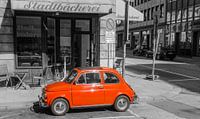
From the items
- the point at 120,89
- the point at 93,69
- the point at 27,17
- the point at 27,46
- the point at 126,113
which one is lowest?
the point at 126,113

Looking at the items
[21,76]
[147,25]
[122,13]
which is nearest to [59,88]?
[21,76]

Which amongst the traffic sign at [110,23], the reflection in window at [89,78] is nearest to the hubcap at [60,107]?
the reflection in window at [89,78]

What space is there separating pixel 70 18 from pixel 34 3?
3.23 metres

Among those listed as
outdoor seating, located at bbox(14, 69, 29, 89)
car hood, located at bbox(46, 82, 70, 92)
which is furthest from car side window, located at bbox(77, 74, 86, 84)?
outdoor seating, located at bbox(14, 69, 29, 89)

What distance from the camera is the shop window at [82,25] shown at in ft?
50.6

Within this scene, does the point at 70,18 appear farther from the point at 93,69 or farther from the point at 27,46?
the point at 93,69

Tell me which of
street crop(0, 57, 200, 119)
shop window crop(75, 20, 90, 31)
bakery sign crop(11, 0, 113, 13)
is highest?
bakery sign crop(11, 0, 113, 13)

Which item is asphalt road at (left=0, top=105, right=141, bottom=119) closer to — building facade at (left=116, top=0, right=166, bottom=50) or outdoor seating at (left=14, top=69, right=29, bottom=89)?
outdoor seating at (left=14, top=69, right=29, bottom=89)

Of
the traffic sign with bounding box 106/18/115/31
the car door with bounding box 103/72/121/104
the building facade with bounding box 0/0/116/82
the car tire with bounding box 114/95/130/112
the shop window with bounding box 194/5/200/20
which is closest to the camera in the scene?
the car door with bounding box 103/72/121/104

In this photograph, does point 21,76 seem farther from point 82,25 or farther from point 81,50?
point 82,25

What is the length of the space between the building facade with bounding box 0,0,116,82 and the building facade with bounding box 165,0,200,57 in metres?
26.3

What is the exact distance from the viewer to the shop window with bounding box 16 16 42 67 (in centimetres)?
1435

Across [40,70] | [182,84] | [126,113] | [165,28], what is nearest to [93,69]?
[126,113]

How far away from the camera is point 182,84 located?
649 inches
